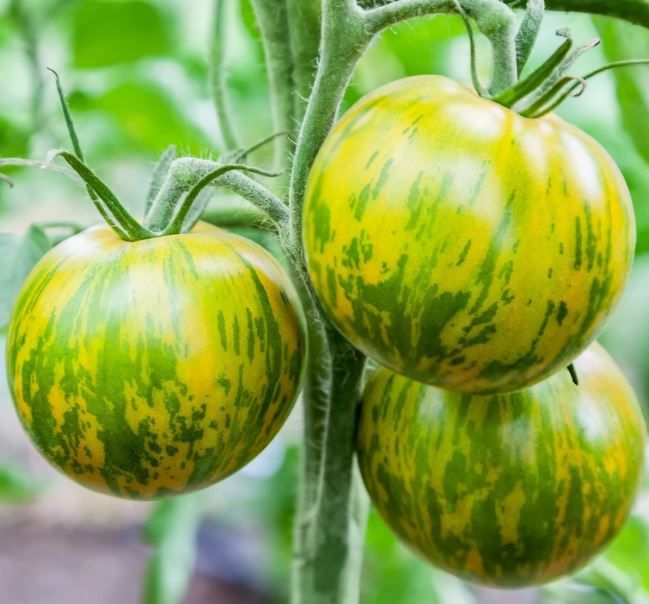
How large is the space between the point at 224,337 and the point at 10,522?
260 cm

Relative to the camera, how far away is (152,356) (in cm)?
52

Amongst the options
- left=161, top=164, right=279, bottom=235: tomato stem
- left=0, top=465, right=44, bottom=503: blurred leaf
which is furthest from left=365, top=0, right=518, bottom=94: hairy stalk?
left=0, top=465, right=44, bottom=503: blurred leaf

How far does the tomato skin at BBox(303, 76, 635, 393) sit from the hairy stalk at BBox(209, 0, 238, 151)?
319 millimetres

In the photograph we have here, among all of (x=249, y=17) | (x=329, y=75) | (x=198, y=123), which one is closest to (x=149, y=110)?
(x=198, y=123)

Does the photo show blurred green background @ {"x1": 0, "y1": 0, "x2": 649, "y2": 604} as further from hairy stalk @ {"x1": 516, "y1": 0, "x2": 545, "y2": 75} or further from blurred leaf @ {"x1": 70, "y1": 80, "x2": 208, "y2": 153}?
hairy stalk @ {"x1": 516, "y1": 0, "x2": 545, "y2": 75}

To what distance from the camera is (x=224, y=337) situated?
0.53 m

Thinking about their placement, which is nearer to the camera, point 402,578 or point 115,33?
point 402,578

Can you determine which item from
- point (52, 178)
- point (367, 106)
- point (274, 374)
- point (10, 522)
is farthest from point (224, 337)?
point (10, 522)

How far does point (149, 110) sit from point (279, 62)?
0.56 m

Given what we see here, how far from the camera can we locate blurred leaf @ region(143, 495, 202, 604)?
45.5 inches

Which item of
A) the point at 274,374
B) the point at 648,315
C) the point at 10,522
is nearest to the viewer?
the point at 274,374

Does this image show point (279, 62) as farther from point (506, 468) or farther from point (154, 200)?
point (506, 468)

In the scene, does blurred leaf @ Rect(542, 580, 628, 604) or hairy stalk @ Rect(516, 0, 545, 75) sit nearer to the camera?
hairy stalk @ Rect(516, 0, 545, 75)

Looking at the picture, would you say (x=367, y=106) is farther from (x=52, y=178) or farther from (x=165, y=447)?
(x=52, y=178)
